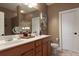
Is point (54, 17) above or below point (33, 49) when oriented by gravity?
above

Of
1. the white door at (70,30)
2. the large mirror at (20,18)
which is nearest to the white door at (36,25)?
the large mirror at (20,18)

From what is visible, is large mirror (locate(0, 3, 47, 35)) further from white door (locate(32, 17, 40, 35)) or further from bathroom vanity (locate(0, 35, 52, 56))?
bathroom vanity (locate(0, 35, 52, 56))

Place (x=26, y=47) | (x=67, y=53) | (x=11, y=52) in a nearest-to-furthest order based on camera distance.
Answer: (x=11, y=52) < (x=26, y=47) < (x=67, y=53)

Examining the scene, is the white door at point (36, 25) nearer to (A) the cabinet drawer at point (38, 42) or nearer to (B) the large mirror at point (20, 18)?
(B) the large mirror at point (20, 18)

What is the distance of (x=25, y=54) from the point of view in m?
1.79

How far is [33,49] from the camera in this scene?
192 centimetres

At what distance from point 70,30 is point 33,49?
824 millimetres

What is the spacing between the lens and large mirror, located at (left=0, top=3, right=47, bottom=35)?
1.79 metres

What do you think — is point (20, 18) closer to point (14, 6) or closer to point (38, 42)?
point (14, 6)

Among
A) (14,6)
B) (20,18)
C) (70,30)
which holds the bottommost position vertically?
(70,30)

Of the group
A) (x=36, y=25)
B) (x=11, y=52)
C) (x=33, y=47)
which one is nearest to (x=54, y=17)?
(x=36, y=25)

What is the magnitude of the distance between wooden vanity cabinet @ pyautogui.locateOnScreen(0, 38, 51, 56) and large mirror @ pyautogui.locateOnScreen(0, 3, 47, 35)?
0.22 meters

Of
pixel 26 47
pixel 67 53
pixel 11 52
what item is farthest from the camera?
pixel 67 53

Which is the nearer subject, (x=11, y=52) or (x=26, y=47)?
(x=11, y=52)
